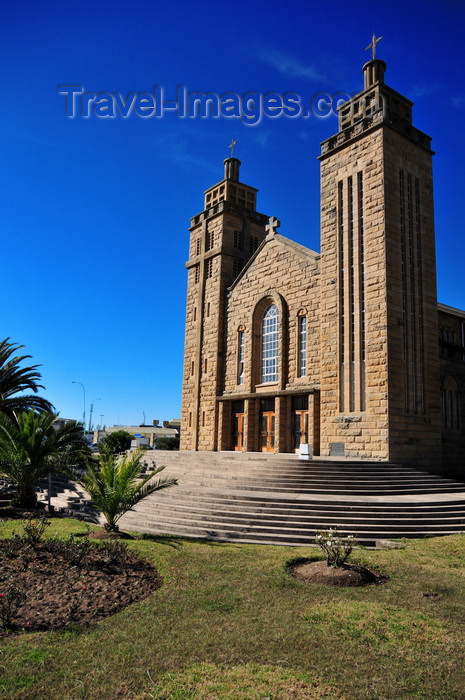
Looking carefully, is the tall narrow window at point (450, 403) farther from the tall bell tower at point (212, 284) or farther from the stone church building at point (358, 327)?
the tall bell tower at point (212, 284)

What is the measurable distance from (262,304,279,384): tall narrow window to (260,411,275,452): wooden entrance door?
1.77 m

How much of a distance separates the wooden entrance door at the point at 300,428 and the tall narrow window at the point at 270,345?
2.58 m

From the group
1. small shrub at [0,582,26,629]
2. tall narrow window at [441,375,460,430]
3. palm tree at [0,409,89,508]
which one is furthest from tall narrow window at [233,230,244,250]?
small shrub at [0,582,26,629]

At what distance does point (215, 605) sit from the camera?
7.00m

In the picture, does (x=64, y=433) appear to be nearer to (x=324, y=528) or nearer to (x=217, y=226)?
(x=324, y=528)

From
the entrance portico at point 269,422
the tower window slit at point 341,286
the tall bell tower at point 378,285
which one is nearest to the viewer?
the tall bell tower at point 378,285

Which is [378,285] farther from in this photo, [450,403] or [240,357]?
[240,357]

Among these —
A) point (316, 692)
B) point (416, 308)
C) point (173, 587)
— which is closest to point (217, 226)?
point (416, 308)

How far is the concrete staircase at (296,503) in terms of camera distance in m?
11.9

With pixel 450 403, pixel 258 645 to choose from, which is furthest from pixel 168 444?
pixel 258 645

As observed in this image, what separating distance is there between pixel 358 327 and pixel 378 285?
1791mm

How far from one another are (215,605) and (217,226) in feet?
80.7

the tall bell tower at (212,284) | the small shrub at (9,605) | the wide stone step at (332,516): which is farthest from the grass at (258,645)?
the tall bell tower at (212,284)

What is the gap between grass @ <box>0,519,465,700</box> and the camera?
4789 mm
